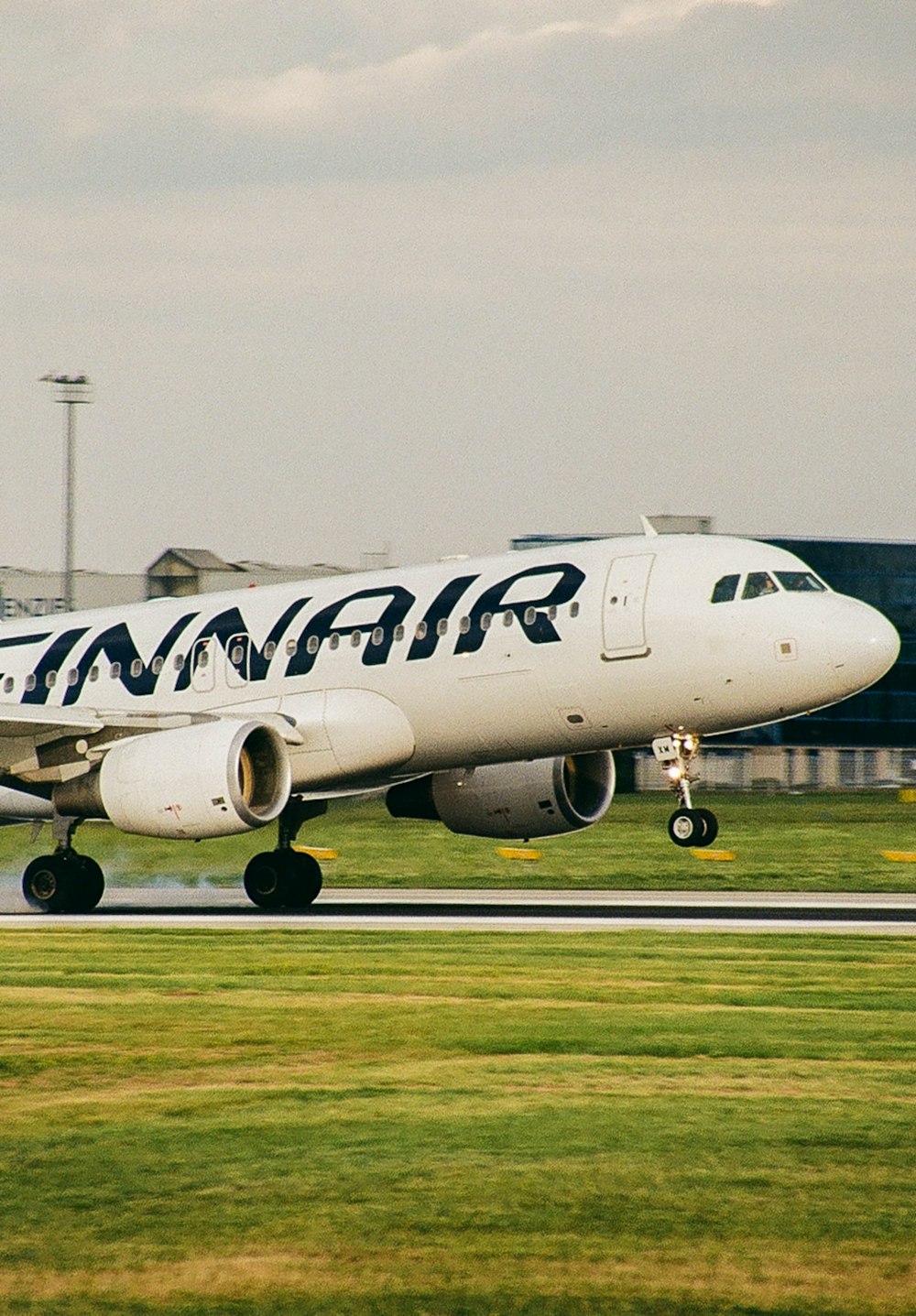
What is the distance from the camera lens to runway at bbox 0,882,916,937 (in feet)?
78.8

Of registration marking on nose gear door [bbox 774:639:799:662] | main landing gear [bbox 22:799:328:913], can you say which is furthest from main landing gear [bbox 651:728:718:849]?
main landing gear [bbox 22:799:328:913]

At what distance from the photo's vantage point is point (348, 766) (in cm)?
2695

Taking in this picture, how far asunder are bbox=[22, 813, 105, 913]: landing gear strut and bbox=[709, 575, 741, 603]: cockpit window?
1013 centimetres

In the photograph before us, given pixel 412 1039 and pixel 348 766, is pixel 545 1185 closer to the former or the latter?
pixel 412 1039

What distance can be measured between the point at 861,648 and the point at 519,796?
7345mm

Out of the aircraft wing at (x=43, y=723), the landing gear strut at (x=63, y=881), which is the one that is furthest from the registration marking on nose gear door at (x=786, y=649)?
the landing gear strut at (x=63, y=881)

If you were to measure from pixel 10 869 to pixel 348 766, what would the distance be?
37.2 ft

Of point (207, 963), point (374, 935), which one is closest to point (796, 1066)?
point (207, 963)

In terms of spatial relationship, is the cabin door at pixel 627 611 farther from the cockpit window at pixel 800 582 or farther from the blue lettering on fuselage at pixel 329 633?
the cockpit window at pixel 800 582

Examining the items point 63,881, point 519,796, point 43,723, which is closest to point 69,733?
point 43,723

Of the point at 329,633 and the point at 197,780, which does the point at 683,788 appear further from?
the point at 197,780

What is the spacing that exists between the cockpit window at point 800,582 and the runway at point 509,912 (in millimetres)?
4326

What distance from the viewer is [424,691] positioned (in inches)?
1038

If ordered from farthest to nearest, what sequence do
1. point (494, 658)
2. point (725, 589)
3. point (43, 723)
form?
point (43, 723) → point (494, 658) → point (725, 589)
